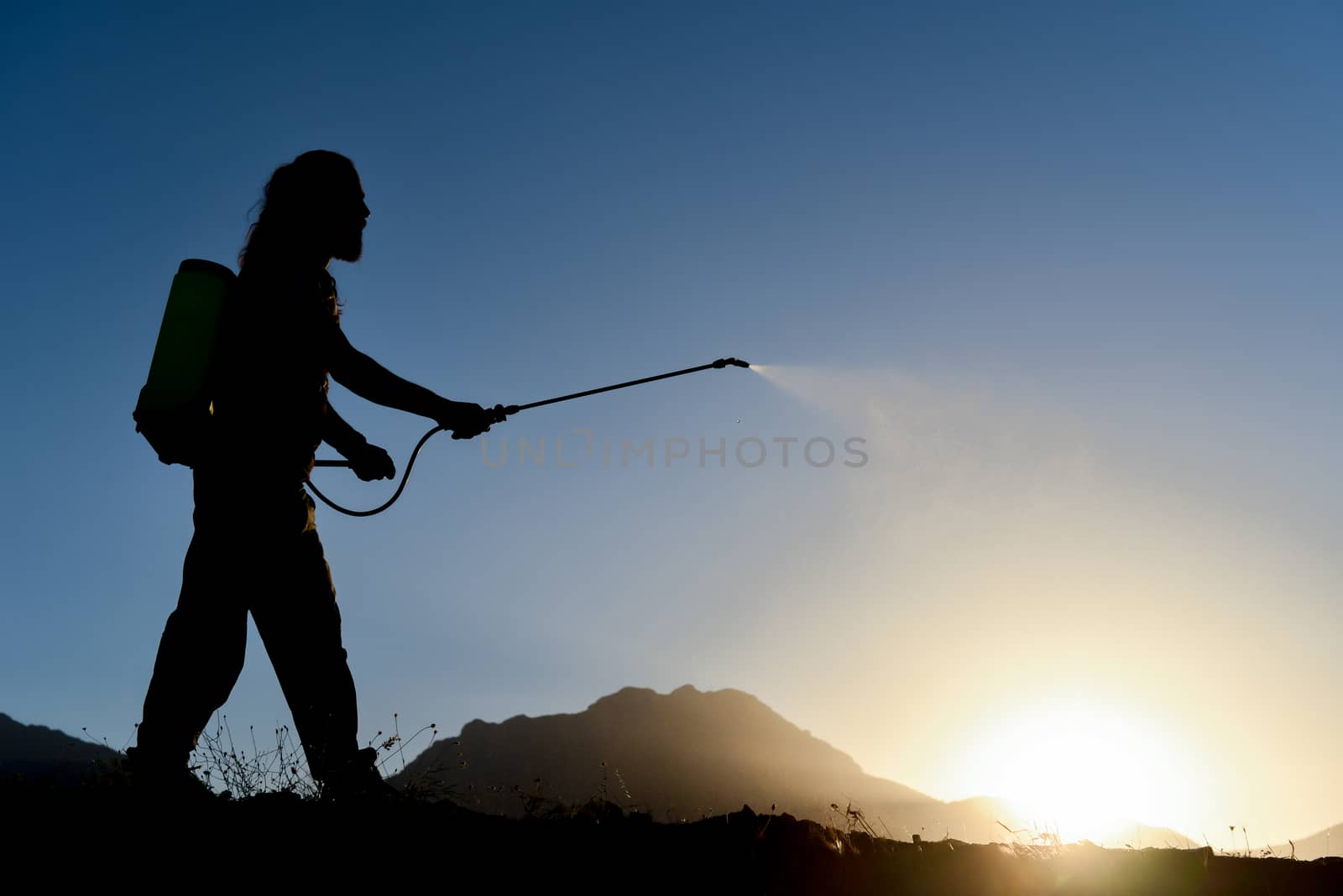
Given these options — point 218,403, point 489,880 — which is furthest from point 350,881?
point 218,403

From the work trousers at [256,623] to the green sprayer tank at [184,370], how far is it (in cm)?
39

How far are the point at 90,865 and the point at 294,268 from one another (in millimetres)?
3078

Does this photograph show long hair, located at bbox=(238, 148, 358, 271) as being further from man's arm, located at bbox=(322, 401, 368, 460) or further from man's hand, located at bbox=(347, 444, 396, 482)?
man's hand, located at bbox=(347, 444, 396, 482)

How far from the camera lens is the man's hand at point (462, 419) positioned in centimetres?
595

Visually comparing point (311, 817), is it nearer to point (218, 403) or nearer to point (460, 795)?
point (460, 795)

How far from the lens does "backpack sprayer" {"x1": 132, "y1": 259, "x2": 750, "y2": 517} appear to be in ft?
15.2

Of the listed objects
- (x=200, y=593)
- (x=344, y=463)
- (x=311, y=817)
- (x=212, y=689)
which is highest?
(x=344, y=463)

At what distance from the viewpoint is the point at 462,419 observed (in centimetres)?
600

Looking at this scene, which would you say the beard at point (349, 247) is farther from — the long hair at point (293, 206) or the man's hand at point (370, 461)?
the man's hand at point (370, 461)

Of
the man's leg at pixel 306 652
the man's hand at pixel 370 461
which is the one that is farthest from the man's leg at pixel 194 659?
the man's hand at pixel 370 461

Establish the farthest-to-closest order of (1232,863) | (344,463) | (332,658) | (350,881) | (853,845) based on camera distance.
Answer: (344,463), (332,658), (1232,863), (853,845), (350,881)

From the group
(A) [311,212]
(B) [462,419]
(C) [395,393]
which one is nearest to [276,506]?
(C) [395,393]

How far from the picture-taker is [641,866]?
4043mm

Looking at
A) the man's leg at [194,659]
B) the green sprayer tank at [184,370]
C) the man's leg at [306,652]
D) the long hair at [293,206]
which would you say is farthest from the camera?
the long hair at [293,206]
